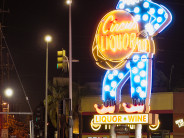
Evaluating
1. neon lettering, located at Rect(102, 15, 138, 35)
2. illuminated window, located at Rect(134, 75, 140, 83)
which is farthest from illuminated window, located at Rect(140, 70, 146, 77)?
neon lettering, located at Rect(102, 15, 138, 35)

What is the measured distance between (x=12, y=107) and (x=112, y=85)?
193 feet

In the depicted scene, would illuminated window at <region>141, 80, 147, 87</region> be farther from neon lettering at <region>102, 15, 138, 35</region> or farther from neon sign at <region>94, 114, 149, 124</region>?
neon lettering at <region>102, 15, 138, 35</region>

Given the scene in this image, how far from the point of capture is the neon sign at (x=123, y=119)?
30.5m

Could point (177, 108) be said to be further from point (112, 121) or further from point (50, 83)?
point (50, 83)

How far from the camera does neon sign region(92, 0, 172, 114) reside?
31.1 meters

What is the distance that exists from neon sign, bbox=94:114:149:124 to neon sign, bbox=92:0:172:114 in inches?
17.0

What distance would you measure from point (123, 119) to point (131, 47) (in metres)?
5.18

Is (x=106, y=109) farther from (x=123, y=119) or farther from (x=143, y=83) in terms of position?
(x=143, y=83)

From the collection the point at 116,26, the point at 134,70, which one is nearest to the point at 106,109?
the point at 134,70

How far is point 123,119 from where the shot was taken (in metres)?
31.9

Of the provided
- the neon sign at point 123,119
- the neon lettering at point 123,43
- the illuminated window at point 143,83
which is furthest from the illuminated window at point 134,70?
the neon sign at point 123,119

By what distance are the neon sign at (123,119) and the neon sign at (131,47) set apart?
432 millimetres

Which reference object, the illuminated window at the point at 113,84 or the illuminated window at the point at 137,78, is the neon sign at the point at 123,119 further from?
the illuminated window at the point at 137,78

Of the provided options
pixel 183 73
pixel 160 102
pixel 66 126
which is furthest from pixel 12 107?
pixel 66 126
